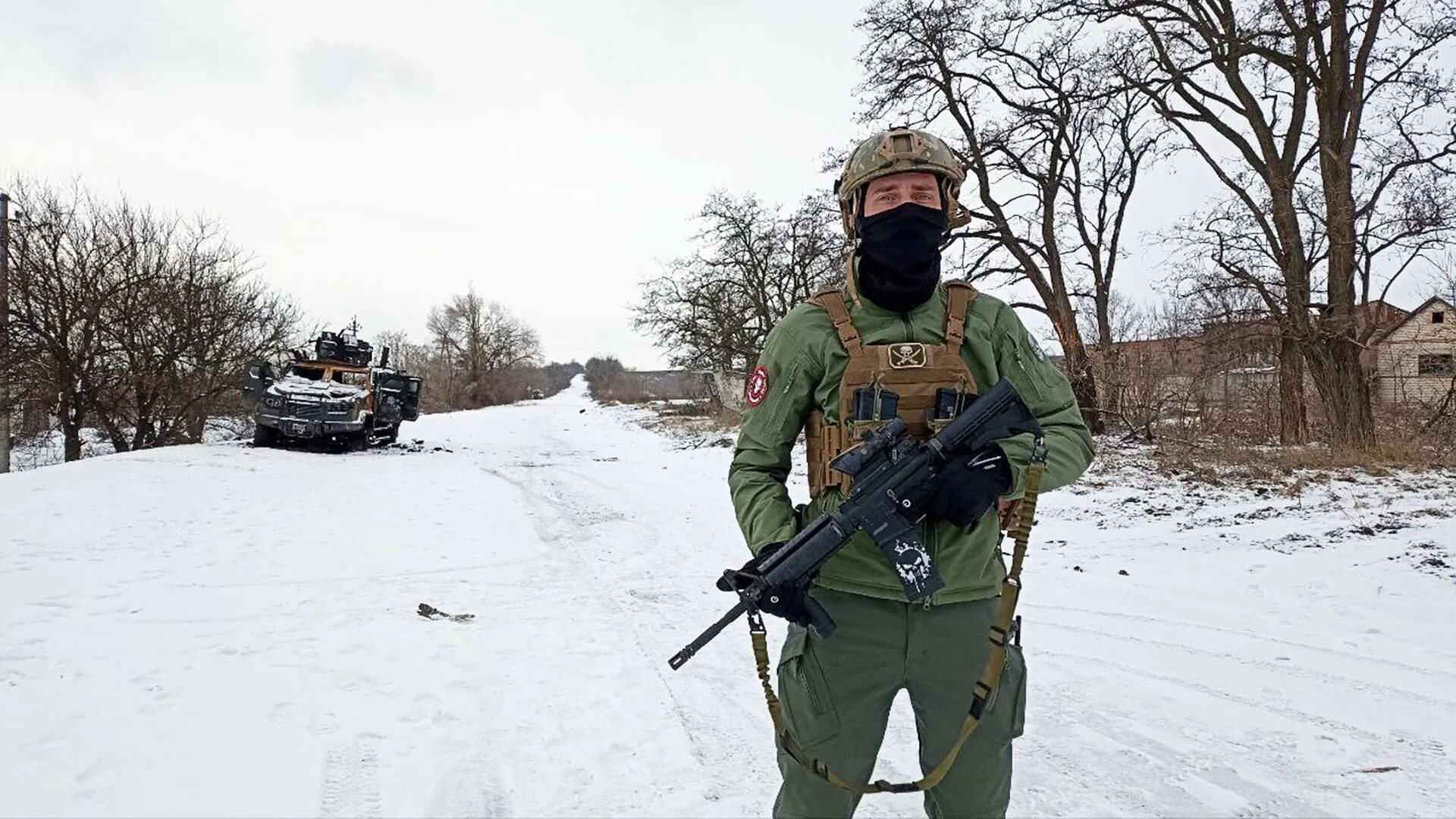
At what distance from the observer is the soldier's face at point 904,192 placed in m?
1.88

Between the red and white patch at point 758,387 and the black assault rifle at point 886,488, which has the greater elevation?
the red and white patch at point 758,387

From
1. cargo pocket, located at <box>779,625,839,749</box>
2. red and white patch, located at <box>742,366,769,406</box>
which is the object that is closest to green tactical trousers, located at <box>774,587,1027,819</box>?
cargo pocket, located at <box>779,625,839,749</box>

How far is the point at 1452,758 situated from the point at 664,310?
26.9 metres

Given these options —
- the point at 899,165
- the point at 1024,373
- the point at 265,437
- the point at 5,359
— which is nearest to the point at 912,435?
the point at 1024,373

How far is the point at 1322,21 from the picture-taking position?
37.8ft

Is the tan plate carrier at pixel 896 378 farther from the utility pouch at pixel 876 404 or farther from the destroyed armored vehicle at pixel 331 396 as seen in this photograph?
the destroyed armored vehicle at pixel 331 396

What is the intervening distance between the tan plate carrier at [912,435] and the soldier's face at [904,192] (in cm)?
24

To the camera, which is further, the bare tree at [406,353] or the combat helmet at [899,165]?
the bare tree at [406,353]

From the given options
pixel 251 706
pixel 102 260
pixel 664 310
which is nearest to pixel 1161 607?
pixel 251 706

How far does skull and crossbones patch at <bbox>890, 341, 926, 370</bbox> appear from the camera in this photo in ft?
5.93

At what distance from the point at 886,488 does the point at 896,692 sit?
49 cm

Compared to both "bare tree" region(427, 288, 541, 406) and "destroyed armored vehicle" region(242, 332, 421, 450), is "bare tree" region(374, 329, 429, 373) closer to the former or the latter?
"bare tree" region(427, 288, 541, 406)

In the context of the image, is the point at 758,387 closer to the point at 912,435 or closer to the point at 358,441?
the point at 912,435

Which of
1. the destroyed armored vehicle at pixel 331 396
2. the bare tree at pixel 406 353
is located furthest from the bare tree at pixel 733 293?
the bare tree at pixel 406 353
